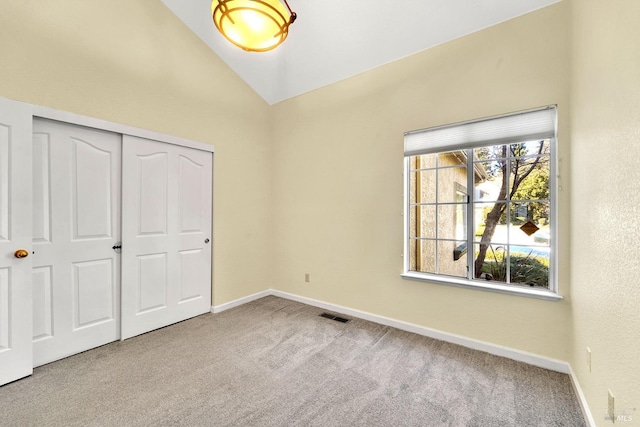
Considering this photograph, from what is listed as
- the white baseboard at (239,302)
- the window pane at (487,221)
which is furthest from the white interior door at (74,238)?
the window pane at (487,221)

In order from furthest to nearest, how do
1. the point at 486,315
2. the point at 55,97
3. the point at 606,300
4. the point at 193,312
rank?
the point at 193,312
the point at 486,315
the point at 55,97
the point at 606,300

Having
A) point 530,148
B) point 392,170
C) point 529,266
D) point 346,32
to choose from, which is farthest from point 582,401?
point 346,32

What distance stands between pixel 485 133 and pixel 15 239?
4.02m

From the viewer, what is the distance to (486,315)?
2508mm

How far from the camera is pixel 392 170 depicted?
306 cm

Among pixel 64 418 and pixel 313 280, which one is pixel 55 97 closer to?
pixel 64 418

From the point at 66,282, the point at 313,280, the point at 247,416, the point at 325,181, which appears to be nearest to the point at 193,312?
the point at 66,282

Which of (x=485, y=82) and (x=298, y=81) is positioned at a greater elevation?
(x=298, y=81)

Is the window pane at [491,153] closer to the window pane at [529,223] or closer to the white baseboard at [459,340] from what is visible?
the window pane at [529,223]

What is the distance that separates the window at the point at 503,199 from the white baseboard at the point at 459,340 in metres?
0.54

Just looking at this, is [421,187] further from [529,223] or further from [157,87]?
[157,87]

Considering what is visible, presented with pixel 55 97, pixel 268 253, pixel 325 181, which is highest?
pixel 55 97

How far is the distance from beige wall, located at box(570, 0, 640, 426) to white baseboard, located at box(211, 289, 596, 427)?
15cm

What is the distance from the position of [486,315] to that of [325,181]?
2.32 m
